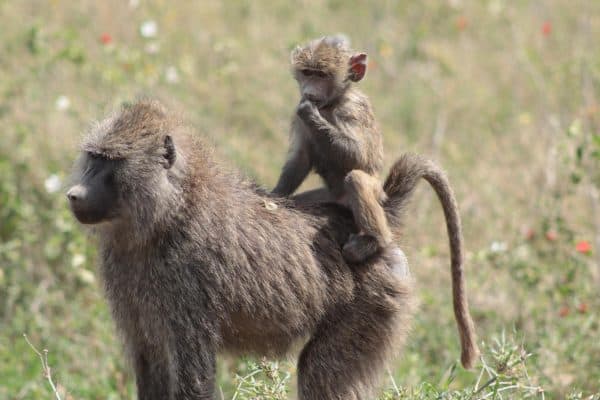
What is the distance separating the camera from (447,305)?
20.8 feet

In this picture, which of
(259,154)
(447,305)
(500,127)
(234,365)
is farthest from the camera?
(500,127)

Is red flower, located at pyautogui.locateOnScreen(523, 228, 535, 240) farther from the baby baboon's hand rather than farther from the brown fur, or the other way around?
the baby baboon's hand

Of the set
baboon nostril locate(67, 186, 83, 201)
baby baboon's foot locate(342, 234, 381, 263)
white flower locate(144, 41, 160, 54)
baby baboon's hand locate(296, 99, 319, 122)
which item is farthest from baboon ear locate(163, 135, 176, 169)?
white flower locate(144, 41, 160, 54)

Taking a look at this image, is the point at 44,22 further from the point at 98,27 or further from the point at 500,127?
the point at 500,127

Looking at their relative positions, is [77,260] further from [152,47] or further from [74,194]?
[74,194]

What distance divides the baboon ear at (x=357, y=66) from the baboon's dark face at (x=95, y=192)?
132 centimetres

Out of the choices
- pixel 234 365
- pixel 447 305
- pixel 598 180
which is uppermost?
pixel 598 180

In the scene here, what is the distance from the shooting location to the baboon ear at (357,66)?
4492 mm

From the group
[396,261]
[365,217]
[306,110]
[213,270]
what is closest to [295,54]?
[306,110]

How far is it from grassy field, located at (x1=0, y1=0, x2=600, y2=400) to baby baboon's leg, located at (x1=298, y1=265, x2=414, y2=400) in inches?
6.5

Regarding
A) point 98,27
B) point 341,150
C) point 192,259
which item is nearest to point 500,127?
point 98,27

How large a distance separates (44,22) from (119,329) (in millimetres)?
5988

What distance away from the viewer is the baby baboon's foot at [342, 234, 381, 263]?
4.06 m

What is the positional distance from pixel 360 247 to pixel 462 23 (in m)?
6.24
